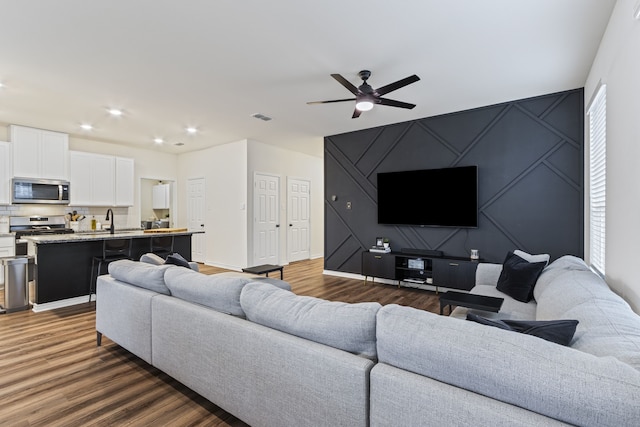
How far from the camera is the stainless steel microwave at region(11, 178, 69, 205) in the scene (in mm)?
5312

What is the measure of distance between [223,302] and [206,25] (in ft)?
7.24

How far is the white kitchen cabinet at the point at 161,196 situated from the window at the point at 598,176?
26.8 ft

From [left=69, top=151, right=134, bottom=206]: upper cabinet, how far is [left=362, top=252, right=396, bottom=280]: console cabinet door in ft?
17.3

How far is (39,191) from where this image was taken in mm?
5562

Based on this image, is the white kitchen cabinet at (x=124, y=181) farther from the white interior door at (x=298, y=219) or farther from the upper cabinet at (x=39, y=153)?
the white interior door at (x=298, y=219)

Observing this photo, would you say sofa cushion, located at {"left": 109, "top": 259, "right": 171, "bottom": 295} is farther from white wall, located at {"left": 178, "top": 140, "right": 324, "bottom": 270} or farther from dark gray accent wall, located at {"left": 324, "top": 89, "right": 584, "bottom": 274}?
dark gray accent wall, located at {"left": 324, "top": 89, "right": 584, "bottom": 274}

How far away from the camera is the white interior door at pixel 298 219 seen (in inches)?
296

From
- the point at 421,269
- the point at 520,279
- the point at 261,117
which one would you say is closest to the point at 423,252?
the point at 421,269

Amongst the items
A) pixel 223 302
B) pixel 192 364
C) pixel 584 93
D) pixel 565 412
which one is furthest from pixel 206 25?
pixel 584 93

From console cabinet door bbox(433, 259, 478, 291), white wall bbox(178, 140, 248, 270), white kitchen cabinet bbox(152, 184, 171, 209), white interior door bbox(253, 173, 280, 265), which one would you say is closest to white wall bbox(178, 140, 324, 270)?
white wall bbox(178, 140, 248, 270)

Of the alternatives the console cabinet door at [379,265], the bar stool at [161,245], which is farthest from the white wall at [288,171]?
the console cabinet door at [379,265]

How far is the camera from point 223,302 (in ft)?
6.21

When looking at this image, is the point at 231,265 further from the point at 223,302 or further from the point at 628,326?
the point at 628,326

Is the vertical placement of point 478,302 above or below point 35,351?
above
